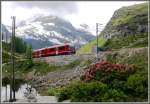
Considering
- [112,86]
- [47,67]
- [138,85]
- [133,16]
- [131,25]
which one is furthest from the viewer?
[133,16]

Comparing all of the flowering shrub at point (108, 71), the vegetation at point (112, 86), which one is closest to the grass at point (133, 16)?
the flowering shrub at point (108, 71)

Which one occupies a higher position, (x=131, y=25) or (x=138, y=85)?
(x=131, y=25)

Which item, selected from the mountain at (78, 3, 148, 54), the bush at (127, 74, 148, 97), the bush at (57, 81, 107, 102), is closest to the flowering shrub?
the bush at (127, 74, 148, 97)

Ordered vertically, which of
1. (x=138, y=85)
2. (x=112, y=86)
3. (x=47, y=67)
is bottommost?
(x=112, y=86)

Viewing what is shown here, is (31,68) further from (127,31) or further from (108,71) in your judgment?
(127,31)

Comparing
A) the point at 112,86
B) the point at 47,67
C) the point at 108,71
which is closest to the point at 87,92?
the point at 112,86

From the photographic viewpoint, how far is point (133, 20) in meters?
76.2

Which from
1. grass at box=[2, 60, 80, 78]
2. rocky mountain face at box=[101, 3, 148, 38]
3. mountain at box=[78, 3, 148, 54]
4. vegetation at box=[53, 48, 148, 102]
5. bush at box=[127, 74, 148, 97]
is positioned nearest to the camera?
vegetation at box=[53, 48, 148, 102]

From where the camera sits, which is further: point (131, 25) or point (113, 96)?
point (131, 25)

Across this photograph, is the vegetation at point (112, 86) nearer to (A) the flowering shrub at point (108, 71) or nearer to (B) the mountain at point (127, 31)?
(A) the flowering shrub at point (108, 71)

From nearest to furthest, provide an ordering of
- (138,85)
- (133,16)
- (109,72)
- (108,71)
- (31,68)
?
(138,85) < (109,72) < (108,71) < (31,68) < (133,16)

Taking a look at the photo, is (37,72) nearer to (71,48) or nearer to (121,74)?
(71,48)

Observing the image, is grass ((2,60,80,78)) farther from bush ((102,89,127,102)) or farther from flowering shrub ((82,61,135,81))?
bush ((102,89,127,102))

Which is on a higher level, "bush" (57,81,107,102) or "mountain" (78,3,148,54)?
"mountain" (78,3,148,54)
